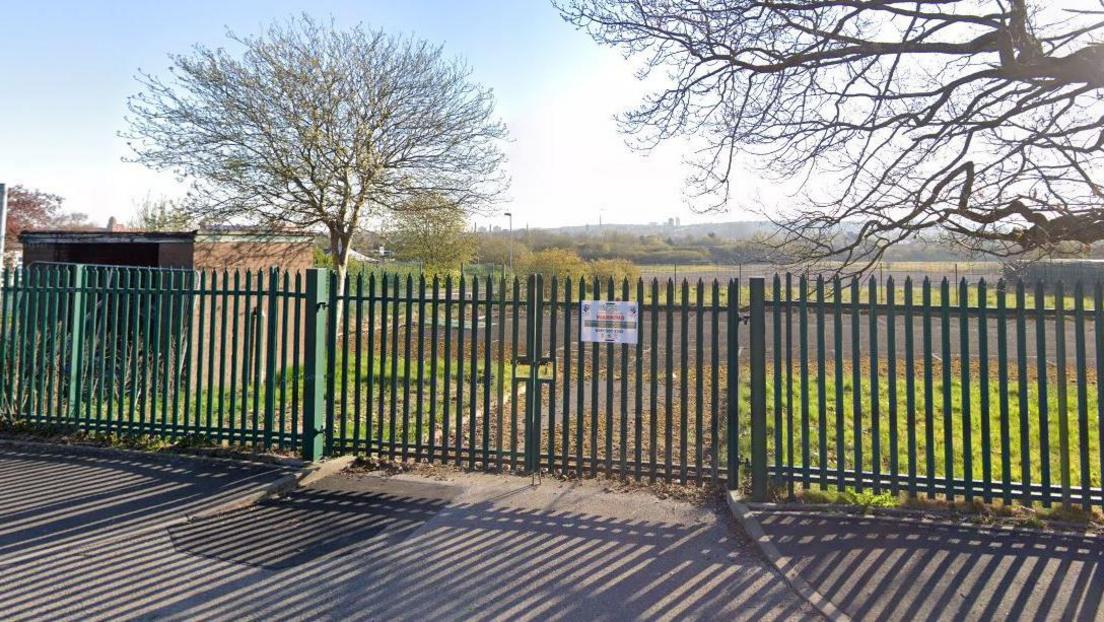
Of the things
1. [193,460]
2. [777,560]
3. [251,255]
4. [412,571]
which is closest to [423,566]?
[412,571]

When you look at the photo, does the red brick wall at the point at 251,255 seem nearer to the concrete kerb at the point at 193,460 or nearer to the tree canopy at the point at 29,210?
the concrete kerb at the point at 193,460

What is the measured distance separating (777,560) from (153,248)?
10.7m

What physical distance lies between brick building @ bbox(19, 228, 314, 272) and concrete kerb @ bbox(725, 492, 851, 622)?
8.08m

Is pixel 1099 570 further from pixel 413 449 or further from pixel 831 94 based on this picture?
pixel 413 449

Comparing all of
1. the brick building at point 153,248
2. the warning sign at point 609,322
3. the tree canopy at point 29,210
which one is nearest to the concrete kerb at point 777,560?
the warning sign at point 609,322

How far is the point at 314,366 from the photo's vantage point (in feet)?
19.0

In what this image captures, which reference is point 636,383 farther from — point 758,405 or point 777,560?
point 777,560

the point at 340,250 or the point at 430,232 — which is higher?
the point at 430,232

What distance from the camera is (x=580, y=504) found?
4930mm

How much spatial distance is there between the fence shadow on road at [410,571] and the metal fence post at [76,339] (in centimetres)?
343

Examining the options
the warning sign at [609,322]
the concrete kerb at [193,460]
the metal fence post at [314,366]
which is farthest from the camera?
the metal fence post at [314,366]

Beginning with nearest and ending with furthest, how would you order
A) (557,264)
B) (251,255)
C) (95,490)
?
(95,490) → (251,255) → (557,264)

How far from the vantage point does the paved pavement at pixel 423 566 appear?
11.4ft

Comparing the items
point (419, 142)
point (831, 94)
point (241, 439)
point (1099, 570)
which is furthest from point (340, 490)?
point (419, 142)
